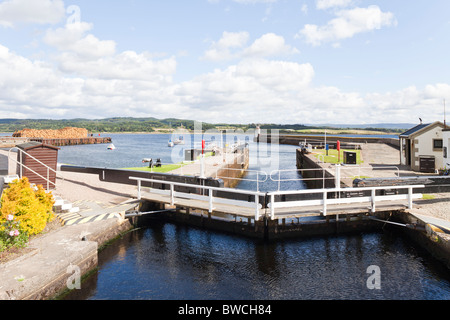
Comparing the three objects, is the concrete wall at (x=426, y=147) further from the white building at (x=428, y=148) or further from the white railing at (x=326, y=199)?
the white railing at (x=326, y=199)

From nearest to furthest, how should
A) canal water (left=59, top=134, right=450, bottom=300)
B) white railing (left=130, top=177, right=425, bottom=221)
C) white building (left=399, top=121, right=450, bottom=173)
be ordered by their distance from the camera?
canal water (left=59, top=134, right=450, bottom=300) → white railing (left=130, top=177, right=425, bottom=221) → white building (left=399, top=121, right=450, bottom=173)

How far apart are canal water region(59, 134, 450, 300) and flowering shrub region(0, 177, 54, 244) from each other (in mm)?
2503

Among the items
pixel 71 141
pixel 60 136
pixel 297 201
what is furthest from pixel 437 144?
pixel 60 136

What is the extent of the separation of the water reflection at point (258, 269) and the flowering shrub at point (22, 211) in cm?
255

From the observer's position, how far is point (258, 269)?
407 inches

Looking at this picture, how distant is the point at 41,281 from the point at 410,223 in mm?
13373

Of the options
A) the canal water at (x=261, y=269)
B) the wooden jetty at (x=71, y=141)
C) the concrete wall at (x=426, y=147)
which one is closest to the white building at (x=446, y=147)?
the concrete wall at (x=426, y=147)

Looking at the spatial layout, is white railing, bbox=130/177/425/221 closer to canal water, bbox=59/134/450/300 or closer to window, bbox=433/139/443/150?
canal water, bbox=59/134/450/300

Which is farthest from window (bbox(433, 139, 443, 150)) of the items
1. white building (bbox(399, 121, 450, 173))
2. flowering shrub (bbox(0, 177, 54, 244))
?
flowering shrub (bbox(0, 177, 54, 244))

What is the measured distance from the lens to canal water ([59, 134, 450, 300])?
8742mm

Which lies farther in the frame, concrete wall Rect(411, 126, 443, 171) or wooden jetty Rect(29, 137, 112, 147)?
wooden jetty Rect(29, 137, 112, 147)

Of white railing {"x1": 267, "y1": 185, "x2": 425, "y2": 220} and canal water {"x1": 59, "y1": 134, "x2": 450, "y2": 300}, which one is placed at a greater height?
white railing {"x1": 267, "y1": 185, "x2": 425, "y2": 220}

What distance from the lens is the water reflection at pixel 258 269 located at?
8.77m

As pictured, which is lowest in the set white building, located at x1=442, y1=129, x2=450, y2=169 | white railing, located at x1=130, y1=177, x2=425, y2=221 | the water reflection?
the water reflection
